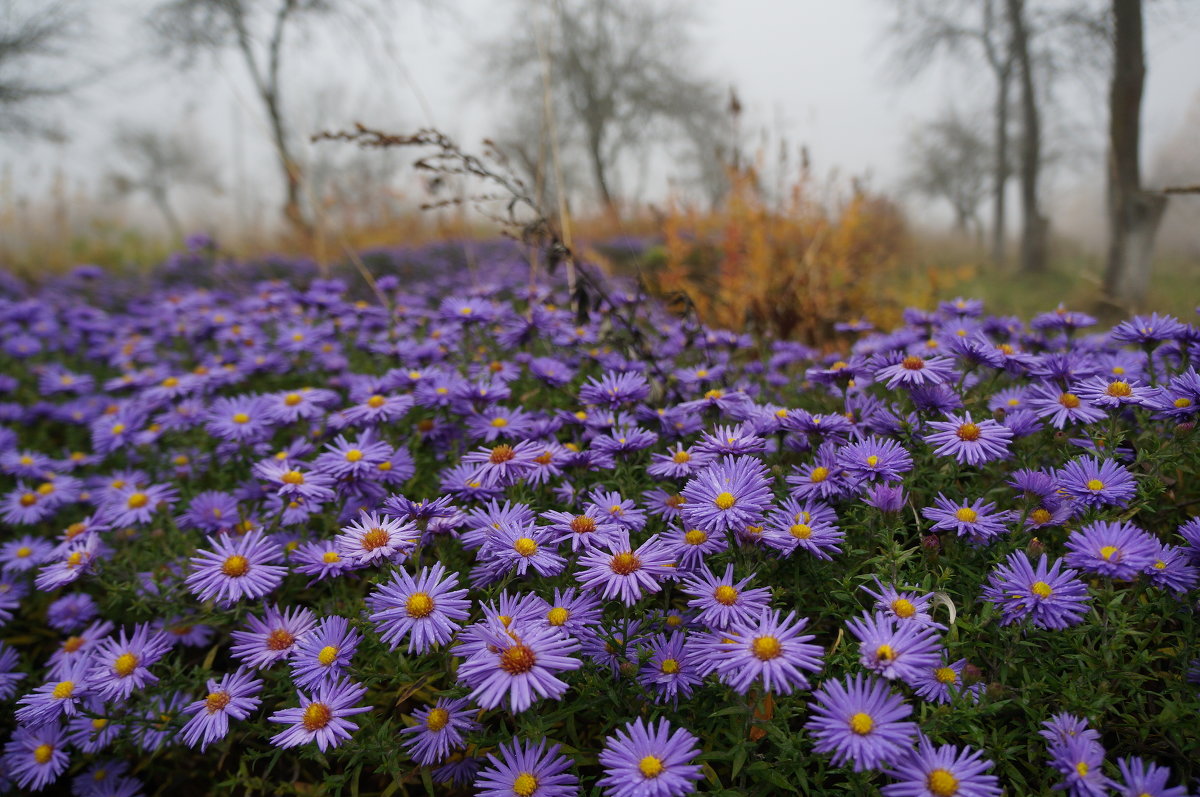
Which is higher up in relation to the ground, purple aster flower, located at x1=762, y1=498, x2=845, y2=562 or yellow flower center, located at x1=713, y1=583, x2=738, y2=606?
purple aster flower, located at x1=762, y1=498, x2=845, y2=562

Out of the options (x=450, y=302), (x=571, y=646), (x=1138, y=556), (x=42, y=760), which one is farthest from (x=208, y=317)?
(x=1138, y=556)

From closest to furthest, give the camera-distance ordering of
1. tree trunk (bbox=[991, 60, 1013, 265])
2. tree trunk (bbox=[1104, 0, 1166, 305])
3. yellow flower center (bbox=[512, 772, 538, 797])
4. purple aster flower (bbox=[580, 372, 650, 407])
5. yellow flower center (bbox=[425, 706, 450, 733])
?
yellow flower center (bbox=[512, 772, 538, 797]) < yellow flower center (bbox=[425, 706, 450, 733]) < purple aster flower (bbox=[580, 372, 650, 407]) < tree trunk (bbox=[1104, 0, 1166, 305]) < tree trunk (bbox=[991, 60, 1013, 265])

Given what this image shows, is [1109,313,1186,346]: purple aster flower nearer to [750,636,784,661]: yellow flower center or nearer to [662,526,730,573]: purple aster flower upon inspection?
[662,526,730,573]: purple aster flower

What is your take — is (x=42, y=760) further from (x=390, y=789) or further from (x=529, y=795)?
(x=529, y=795)

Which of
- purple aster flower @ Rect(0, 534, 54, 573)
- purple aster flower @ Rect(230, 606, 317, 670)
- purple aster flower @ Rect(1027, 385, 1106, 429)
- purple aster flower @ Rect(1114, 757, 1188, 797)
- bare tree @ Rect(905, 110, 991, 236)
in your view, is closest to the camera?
purple aster flower @ Rect(1114, 757, 1188, 797)

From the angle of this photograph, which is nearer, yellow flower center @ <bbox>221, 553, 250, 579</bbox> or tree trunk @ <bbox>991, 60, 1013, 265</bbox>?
yellow flower center @ <bbox>221, 553, 250, 579</bbox>

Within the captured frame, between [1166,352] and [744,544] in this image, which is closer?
[744,544]

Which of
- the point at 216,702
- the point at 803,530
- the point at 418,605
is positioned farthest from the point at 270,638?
the point at 803,530

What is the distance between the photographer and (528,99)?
722 inches

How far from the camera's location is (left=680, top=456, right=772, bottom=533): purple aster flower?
44.2 inches

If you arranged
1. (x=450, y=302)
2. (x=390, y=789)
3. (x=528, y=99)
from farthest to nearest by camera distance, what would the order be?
(x=528, y=99) < (x=450, y=302) < (x=390, y=789)

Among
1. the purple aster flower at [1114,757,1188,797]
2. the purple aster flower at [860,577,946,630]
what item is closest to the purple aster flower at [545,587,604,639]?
the purple aster flower at [860,577,946,630]

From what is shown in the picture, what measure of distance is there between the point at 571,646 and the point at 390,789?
0.47 metres

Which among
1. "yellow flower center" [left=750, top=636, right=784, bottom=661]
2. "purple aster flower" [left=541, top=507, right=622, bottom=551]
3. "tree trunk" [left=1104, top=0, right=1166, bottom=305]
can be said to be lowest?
"yellow flower center" [left=750, top=636, right=784, bottom=661]
